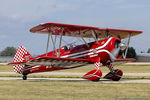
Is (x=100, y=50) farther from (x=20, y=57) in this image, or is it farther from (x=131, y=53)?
(x=131, y=53)

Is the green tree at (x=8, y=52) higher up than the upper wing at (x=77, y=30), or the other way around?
the upper wing at (x=77, y=30)

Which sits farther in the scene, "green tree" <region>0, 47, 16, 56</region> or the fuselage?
"green tree" <region>0, 47, 16, 56</region>

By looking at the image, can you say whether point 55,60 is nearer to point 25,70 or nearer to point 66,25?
point 66,25

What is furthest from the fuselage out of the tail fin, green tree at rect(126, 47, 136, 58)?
green tree at rect(126, 47, 136, 58)

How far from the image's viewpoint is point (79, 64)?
18.6 meters

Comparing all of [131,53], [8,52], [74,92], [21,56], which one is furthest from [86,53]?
[8,52]

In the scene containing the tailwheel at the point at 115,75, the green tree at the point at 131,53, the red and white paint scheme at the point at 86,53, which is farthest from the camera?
Result: the green tree at the point at 131,53

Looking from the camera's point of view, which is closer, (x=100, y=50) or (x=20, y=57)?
(x=100, y=50)

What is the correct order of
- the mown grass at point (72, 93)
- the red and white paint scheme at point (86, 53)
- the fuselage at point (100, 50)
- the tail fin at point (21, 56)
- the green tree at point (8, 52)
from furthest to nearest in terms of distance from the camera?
the green tree at point (8, 52)
the tail fin at point (21, 56)
the fuselage at point (100, 50)
the red and white paint scheme at point (86, 53)
the mown grass at point (72, 93)

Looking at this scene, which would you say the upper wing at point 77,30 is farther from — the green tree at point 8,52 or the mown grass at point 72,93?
the green tree at point 8,52

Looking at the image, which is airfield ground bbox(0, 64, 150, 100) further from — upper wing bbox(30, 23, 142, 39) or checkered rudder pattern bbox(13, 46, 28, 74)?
checkered rudder pattern bbox(13, 46, 28, 74)

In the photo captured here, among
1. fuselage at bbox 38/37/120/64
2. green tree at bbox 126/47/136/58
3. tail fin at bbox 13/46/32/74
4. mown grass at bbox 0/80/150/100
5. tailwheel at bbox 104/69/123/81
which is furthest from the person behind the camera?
green tree at bbox 126/47/136/58

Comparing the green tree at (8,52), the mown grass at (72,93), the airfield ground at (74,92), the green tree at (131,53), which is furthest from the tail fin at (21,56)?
the green tree at (8,52)

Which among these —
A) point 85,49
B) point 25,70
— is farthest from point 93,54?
point 25,70
